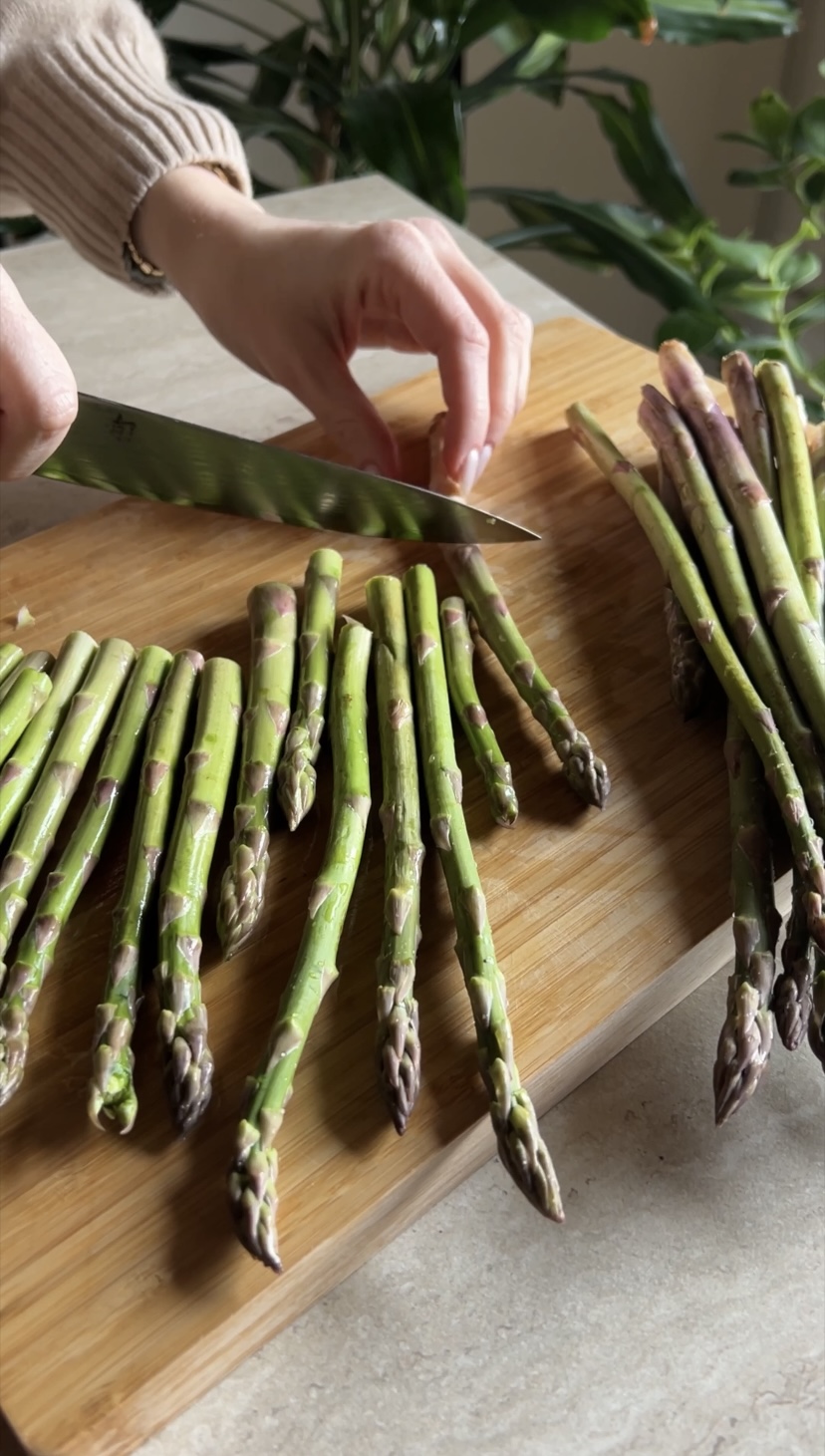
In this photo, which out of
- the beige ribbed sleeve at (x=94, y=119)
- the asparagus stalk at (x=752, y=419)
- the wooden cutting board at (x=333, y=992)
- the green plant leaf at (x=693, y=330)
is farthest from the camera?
the green plant leaf at (x=693, y=330)

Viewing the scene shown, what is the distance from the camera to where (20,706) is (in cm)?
121

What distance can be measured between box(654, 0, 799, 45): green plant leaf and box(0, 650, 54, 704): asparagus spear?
1.85 m

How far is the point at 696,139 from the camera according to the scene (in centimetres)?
315

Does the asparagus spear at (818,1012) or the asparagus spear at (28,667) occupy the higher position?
the asparagus spear at (28,667)

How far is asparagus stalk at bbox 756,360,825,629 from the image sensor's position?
53.0 inches

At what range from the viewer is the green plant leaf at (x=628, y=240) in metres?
2.24

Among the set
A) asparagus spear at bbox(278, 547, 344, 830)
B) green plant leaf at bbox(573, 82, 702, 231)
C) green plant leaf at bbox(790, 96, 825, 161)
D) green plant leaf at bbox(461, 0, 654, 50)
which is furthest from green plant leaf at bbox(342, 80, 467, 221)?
asparagus spear at bbox(278, 547, 344, 830)

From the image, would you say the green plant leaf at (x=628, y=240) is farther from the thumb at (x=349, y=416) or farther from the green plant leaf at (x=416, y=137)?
the thumb at (x=349, y=416)

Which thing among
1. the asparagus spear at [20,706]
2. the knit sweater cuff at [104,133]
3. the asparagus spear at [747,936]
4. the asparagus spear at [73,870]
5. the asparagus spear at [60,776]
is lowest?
the asparagus spear at [747,936]

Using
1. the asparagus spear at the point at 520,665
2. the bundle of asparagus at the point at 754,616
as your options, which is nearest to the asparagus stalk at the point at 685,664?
the bundle of asparagus at the point at 754,616

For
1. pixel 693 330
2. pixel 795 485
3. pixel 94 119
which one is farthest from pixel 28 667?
pixel 693 330

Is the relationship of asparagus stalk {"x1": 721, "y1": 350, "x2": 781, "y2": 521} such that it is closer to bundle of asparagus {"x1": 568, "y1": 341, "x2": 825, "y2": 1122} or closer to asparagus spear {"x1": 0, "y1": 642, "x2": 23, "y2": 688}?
bundle of asparagus {"x1": 568, "y1": 341, "x2": 825, "y2": 1122}

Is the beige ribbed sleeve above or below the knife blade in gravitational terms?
above

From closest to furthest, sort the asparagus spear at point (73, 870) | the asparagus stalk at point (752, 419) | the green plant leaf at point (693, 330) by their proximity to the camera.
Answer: the asparagus spear at point (73, 870) → the asparagus stalk at point (752, 419) → the green plant leaf at point (693, 330)
